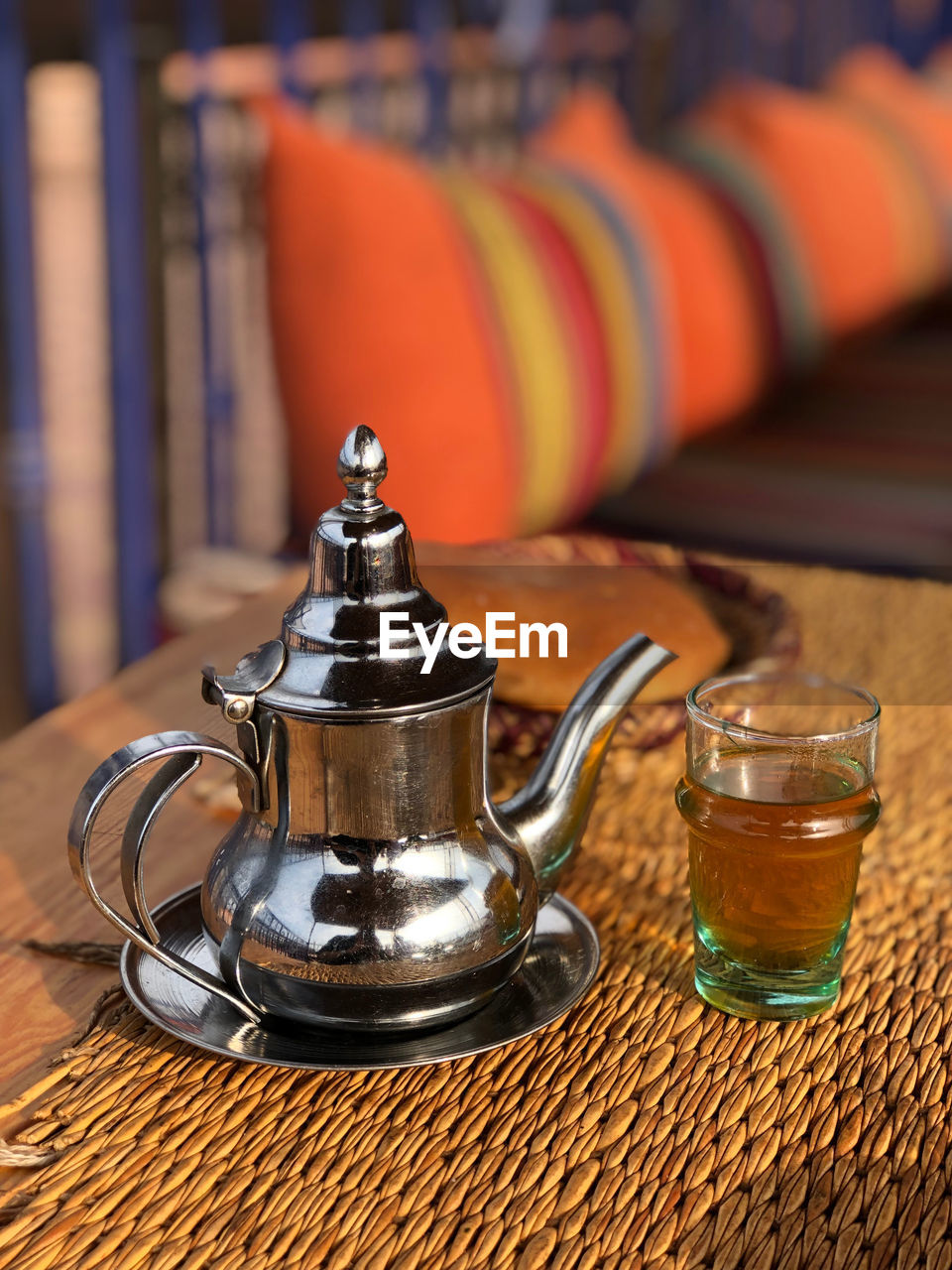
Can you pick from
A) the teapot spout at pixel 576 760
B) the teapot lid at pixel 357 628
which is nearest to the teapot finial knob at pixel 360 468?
the teapot lid at pixel 357 628

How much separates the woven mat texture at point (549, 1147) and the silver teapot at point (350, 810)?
0.04 metres

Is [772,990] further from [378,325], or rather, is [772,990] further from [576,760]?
[378,325]

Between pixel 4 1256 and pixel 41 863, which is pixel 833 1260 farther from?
pixel 41 863

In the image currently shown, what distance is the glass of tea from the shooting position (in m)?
0.49

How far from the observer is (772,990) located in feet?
1.67

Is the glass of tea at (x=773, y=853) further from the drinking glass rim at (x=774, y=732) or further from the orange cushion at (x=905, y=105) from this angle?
the orange cushion at (x=905, y=105)

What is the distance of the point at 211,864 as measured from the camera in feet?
1.61

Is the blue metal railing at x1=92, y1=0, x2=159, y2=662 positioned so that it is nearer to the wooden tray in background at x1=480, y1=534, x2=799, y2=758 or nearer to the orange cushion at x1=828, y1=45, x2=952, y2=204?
the wooden tray in background at x1=480, y1=534, x2=799, y2=758

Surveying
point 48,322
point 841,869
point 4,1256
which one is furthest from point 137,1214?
point 48,322

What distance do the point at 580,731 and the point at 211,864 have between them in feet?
0.51

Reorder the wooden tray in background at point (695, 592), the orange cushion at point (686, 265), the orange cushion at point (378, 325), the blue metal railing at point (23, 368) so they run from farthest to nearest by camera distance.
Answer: the orange cushion at point (686, 265) → the blue metal railing at point (23, 368) → the orange cushion at point (378, 325) → the wooden tray in background at point (695, 592)

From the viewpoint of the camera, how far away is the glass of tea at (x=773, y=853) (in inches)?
19.3

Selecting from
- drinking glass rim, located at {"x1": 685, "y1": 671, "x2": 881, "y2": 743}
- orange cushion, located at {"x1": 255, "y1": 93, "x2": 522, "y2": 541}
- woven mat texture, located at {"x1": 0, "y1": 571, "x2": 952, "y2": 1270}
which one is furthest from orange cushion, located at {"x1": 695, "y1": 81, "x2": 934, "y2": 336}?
woven mat texture, located at {"x1": 0, "y1": 571, "x2": 952, "y2": 1270}

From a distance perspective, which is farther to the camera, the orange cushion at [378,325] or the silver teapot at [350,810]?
the orange cushion at [378,325]
